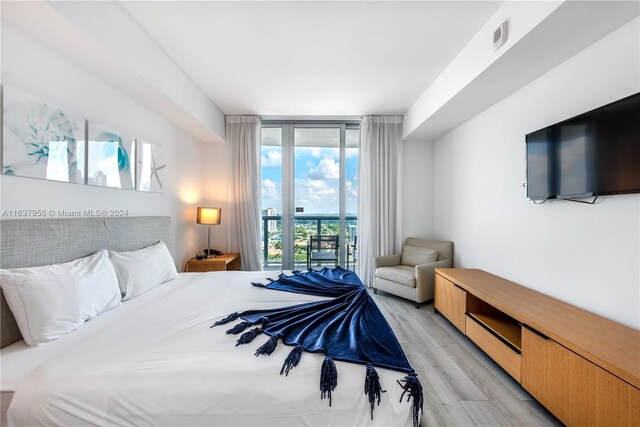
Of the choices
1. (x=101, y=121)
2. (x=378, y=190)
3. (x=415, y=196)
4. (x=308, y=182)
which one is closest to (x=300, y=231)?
(x=308, y=182)

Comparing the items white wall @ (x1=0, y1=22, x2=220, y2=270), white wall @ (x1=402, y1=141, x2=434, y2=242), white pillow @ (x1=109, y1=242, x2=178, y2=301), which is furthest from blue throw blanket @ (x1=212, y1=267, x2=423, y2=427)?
white wall @ (x1=402, y1=141, x2=434, y2=242)

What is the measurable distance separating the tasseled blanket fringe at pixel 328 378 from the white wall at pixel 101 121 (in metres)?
1.99

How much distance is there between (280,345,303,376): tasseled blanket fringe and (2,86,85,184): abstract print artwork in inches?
74.6

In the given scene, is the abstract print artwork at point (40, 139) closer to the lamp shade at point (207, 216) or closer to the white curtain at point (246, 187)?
the lamp shade at point (207, 216)

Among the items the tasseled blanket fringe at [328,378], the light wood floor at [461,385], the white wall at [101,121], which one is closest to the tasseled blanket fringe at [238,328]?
the tasseled blanket fringe at [328,378]

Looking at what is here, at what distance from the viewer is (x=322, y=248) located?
164 inches

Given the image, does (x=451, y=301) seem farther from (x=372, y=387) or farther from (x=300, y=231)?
(x=300, y=231)

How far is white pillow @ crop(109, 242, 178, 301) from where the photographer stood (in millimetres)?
1955

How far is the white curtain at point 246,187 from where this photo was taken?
4.00m

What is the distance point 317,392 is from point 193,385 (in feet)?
1.73

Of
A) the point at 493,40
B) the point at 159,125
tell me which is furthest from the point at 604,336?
the point at 159,125

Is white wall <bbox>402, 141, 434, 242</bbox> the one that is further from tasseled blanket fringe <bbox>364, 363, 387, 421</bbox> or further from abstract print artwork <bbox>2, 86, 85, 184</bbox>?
abstract print artwork <bbox>2, 86, 85, 184</bbox>

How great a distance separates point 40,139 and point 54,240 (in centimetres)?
65

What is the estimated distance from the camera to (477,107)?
2791 millimetres
